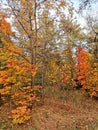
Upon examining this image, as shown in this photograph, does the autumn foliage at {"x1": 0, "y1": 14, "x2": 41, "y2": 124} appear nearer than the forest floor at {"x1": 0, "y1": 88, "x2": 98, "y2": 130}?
No

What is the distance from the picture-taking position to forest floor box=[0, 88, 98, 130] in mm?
15266

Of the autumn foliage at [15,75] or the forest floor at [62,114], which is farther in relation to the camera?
the autumn foliage at [15,75]

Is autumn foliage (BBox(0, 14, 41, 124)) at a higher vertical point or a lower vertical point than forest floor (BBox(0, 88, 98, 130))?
higher

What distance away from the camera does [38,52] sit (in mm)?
18781

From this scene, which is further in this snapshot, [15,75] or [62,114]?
[62,114]

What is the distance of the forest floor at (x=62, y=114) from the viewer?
15266 millimetres

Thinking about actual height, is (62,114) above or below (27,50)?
below

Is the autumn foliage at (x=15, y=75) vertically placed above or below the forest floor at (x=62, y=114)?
above

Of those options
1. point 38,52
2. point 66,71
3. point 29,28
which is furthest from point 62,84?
point 29,28

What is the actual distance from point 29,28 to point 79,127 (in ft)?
24.7

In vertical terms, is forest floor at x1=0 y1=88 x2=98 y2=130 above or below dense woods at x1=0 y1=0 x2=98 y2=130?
below

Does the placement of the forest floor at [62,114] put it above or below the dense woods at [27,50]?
below

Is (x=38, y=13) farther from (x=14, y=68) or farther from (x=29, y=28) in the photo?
(x=14, y=68)

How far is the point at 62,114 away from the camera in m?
18.1
